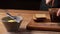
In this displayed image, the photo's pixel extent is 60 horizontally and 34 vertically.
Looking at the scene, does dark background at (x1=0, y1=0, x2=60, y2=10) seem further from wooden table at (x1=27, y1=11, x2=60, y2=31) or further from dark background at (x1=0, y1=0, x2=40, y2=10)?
wooden table at (x1=27, y1=11, x2=60, y2=31)

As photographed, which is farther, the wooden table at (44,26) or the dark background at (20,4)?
the dark background at (20,4)

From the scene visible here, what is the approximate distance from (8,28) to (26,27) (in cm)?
11

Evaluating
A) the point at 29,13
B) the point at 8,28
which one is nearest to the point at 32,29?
the point at 8,28

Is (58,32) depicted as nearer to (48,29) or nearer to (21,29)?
(48,29)

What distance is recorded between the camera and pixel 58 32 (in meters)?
0.97

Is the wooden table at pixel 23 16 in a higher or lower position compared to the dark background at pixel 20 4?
lower

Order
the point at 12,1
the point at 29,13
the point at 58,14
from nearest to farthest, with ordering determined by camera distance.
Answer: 1. the point at 58,14
2. the point at 29,13
3. the point at 12,1

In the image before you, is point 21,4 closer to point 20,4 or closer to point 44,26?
point 20,4

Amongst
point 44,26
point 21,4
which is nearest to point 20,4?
point 21,4

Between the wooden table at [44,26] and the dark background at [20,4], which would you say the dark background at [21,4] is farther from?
the wooden table at [44,26]

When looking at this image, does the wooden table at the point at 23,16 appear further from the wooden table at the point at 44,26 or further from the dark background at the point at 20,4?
the dark background at the point at 20,4

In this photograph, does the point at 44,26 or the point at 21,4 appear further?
the point at 21,4

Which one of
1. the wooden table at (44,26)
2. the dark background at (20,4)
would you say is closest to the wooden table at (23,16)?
the wooden table at (44,26)

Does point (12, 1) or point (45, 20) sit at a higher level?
point (12, 1)
